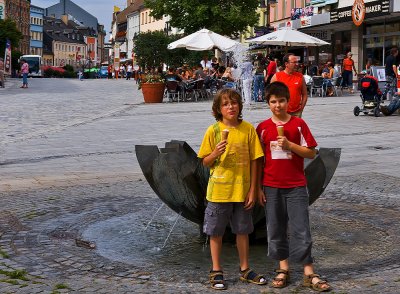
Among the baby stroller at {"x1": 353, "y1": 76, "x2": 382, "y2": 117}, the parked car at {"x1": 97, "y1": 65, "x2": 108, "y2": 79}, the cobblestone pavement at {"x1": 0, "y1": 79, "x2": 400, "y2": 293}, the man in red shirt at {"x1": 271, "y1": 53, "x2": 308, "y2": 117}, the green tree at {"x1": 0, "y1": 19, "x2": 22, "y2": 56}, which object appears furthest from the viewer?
the parked car at {"x1": 97, "y1": 65, "x2": 108, "y2": 79}

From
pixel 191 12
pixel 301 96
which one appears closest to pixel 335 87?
pixel 191 12

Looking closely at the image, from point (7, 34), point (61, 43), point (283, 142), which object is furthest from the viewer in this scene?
point (61, 43)

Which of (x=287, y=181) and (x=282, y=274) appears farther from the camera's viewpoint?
(x=282, y=274)

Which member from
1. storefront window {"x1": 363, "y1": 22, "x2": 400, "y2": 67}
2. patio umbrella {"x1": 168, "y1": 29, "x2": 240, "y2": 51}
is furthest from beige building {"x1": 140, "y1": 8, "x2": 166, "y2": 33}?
patio umbrella {"x1": 168, "y1": 29, "x2": 240, "y2": 51}

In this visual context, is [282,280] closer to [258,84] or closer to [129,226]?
[129,226]

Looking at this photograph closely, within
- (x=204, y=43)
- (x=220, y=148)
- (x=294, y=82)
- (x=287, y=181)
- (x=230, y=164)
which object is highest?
(x=204, y=43)

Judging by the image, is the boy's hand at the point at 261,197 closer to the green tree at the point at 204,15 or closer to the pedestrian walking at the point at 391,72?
the pedestrian walking at the point at 391,72

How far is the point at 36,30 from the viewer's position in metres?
145

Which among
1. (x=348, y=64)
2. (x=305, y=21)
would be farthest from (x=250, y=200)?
(x=305, y=21)

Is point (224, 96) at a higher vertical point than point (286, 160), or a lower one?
higher

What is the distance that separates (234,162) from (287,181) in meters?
0.36

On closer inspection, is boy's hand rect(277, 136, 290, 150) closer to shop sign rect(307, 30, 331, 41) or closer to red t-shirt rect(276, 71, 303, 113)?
red t-shirt rect(276, 71, 303, 113)

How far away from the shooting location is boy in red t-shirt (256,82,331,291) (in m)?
4.61

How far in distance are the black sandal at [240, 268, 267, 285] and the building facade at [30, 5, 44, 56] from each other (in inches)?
5632
